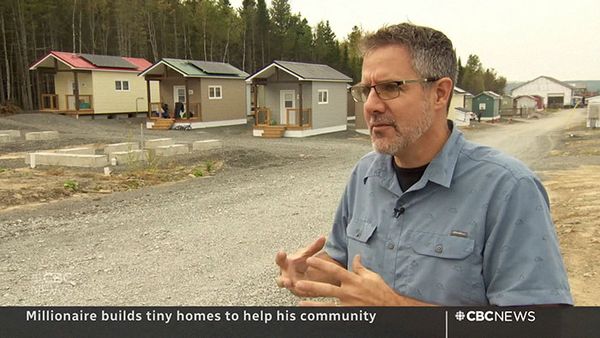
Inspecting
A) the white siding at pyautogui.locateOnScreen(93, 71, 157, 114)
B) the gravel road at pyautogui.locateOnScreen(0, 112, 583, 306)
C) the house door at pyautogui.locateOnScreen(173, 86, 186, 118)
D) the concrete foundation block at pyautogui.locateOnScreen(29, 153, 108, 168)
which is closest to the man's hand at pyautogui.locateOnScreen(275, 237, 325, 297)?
the gravel road at pyautogui.locateOnScreen(0, 112, 583, 306)

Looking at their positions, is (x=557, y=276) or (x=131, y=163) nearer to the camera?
(x=557, y=276)

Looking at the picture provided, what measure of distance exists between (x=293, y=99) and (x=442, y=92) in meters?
22.0

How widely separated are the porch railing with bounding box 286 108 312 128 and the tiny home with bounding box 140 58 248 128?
484 centimetres

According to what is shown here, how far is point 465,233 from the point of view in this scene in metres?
1.32

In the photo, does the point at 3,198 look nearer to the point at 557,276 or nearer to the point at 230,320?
the point at 230,320

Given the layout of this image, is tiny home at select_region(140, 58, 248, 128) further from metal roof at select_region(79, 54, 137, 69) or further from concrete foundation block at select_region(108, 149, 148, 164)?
concrete foundation block at select_region(108, 149, 148, 164)

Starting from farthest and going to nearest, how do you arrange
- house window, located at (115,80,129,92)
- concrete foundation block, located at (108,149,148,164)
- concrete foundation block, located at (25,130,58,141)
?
house window, located at (115,80,129,92) → concrete foundation block, located at (25,130,58,141) → concrete foundation block, located at (108,149,148,164)

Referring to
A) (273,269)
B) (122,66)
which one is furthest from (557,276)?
(122,66)

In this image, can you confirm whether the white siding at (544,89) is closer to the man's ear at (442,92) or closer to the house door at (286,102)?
the house door at (286,102)

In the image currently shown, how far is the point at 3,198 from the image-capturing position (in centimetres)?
795

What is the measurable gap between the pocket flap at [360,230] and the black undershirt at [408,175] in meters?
0.16

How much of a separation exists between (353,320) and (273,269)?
3498mm

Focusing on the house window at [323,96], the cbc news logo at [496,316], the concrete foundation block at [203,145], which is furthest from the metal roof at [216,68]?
the cbc news logo at [496,316]

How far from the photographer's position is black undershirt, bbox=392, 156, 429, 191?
149cm
